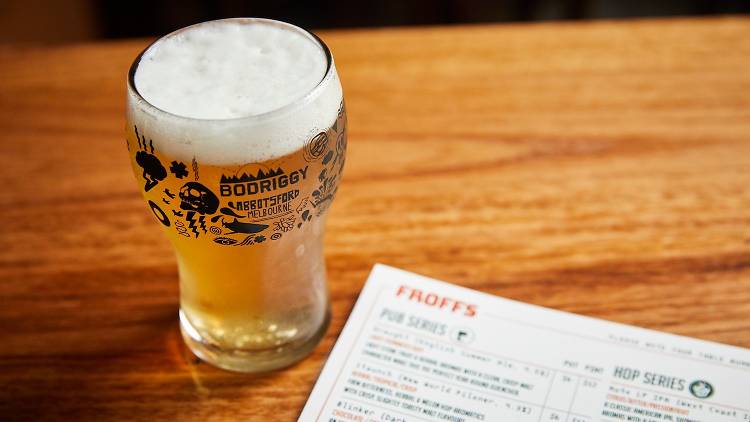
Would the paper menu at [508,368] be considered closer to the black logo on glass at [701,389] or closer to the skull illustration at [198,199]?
the black logo on glass at [701,389]

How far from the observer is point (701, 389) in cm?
73

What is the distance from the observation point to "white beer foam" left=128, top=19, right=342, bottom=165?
25.8 inches

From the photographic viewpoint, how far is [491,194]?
1.00 meters

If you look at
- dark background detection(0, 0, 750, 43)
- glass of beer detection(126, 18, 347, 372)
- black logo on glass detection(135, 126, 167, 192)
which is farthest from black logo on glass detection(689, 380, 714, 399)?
dark background detection(0, 0, 750, 43)

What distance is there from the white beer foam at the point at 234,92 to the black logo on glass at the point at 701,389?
0.38 m

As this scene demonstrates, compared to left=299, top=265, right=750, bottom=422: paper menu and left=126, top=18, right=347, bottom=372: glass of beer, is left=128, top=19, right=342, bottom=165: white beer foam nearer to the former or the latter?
left=126, top=18, right=347, bottom=372: glass of beer

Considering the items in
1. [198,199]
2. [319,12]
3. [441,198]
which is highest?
[198,199]

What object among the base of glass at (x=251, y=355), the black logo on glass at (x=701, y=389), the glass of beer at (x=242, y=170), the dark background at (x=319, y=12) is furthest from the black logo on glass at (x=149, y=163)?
the dark background at (x=319, y=12)

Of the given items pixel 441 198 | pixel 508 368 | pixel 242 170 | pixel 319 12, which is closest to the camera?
pixel 242 170

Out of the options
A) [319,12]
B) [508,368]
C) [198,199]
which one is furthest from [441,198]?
[319,12]

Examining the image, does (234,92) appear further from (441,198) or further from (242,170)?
(441,198)

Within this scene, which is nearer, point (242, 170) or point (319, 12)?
point (242, 170)

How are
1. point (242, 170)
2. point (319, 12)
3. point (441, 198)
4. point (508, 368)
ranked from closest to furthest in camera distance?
point (242, 170) < point (508, 368) < point (441, 198) < point (319, 12)

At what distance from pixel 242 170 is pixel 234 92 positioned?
0.07 meters
